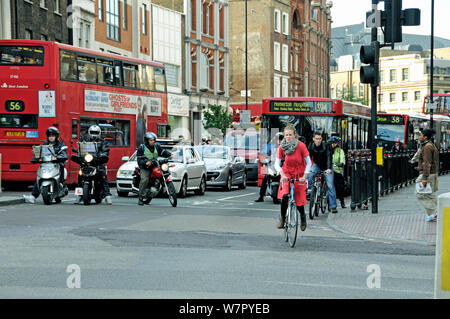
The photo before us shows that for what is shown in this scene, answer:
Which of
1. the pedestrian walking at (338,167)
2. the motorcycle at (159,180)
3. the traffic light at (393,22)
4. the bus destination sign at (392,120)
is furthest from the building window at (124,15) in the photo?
the traffic light at (393,22)

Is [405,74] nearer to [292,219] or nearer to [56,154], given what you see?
[56,154]

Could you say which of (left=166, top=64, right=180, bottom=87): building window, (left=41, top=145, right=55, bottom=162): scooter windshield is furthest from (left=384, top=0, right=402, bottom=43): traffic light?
(left=166, top=64, right=180, bottom=87): building window

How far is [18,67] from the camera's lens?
78.7 feet

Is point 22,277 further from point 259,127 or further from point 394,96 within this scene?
point 394,96

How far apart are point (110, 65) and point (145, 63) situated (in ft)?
8.61

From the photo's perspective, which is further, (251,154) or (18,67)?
(251,154)

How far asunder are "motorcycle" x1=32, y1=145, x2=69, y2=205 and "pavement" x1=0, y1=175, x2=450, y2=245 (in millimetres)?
877

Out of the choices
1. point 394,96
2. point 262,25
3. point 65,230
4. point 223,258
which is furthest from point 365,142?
point 394,96

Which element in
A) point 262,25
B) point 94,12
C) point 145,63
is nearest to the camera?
point 145,63

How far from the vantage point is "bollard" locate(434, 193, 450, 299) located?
6070 millimetres

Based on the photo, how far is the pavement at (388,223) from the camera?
13.1 metres

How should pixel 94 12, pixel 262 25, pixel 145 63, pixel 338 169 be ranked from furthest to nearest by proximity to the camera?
pixel 262 25 → pixel 94 12 → pixel 145 63 → pixel 338 169

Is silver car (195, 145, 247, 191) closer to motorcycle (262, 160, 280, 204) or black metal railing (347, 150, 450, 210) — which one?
black metal railing (347, 150, 450, 210)

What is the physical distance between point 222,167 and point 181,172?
184 inches
